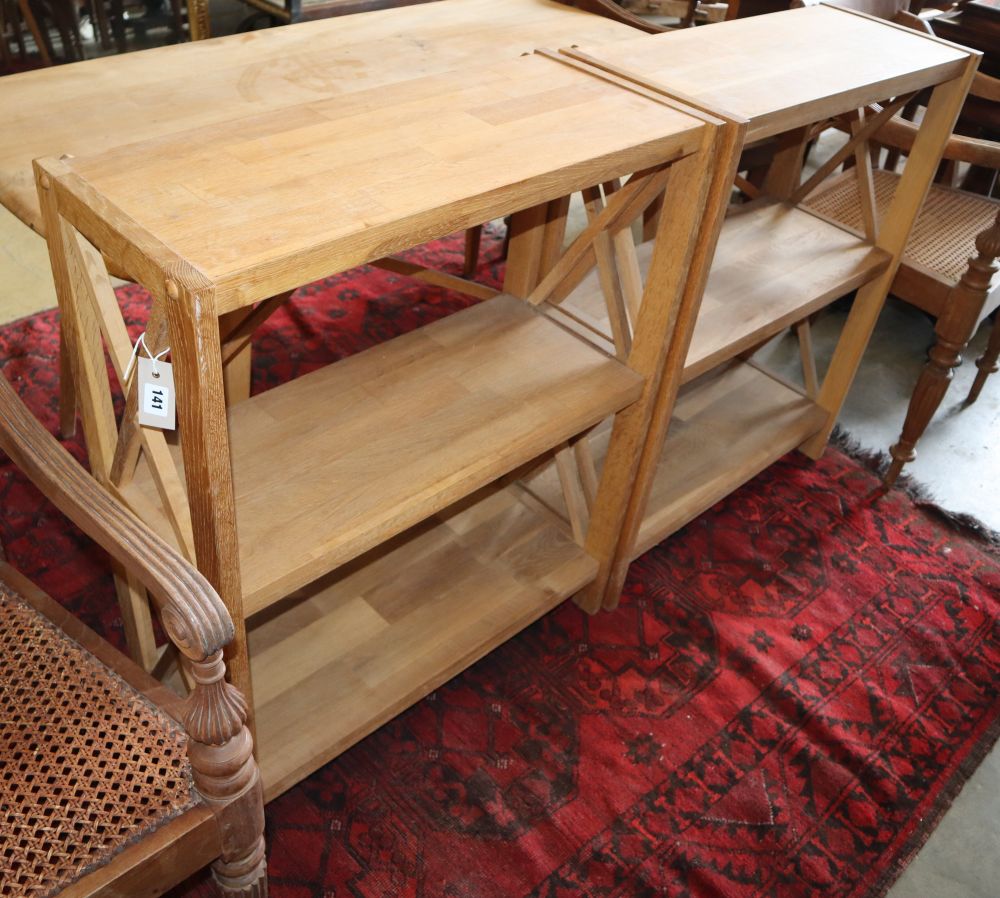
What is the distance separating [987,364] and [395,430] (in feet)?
7.09

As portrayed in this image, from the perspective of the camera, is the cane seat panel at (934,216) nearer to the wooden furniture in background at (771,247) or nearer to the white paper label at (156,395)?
the wooden furniture in background at (771,247)

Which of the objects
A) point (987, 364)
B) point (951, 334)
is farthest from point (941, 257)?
point (987, 364)

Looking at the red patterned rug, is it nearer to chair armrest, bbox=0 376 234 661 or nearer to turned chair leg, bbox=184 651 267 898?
turned chair leg, bbox=184 651 267 898

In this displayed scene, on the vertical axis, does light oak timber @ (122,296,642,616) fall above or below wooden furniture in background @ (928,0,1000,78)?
below

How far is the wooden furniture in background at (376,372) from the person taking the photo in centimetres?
116

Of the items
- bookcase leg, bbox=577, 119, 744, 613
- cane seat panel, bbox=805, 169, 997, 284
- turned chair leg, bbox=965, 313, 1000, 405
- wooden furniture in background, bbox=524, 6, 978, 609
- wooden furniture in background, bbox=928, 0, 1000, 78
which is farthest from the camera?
wooden furniture in background, bbox=928, 0, 1000, 78

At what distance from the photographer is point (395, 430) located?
64.4 inches

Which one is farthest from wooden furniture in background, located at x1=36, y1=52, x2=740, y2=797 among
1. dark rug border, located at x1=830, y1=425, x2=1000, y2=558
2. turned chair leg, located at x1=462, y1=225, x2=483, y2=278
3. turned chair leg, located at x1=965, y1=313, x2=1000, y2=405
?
turned chair leg, located at x1=965, y1=313, x2=1000, y2=405

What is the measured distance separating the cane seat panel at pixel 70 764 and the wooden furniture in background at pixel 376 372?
195 millimetres

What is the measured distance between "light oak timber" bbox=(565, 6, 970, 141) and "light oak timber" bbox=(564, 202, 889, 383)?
464mm

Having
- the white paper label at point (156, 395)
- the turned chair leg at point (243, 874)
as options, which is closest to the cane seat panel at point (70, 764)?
the turned chair leg at point (243, 874)

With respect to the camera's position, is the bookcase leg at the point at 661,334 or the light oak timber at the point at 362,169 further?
the bookcase leg at the point at 661,334

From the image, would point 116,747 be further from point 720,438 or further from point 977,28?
point 977,28

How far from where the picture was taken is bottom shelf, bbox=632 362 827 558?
2338 millimetres
